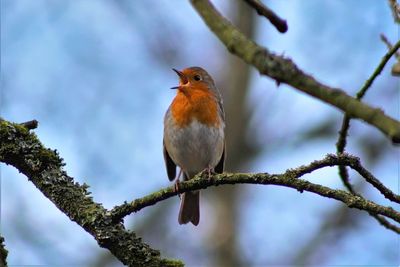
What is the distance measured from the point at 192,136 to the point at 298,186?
3.17 metres

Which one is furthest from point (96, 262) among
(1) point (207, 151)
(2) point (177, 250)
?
(1) point (207, 151)

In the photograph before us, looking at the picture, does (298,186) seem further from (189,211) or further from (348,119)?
(189,211)

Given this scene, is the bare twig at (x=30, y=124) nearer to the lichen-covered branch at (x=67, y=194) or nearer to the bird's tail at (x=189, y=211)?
the lichen-covered branch at (x=67, y=194)

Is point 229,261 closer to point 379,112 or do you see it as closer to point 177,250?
point 177,250

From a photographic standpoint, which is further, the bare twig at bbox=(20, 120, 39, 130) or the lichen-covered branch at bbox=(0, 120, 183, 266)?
the bare twig at bbox=(20, 120, 39, 130)

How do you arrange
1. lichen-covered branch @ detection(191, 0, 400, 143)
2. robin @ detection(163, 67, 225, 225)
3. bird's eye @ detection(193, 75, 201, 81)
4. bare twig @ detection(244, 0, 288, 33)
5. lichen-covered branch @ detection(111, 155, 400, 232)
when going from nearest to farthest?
lichen-covered branch @ detection(191, 0, 400, 143), bare twig @ detection(244, 0, 288, 33), lichen-covered branch @ detection(111, 155, 400, 232), robin @ detection(163, 67, 225, 225), bird's eye @ detection(193, 75, 201, 81)

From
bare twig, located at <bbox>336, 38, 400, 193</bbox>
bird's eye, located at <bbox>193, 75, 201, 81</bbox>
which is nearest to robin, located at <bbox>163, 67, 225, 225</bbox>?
bird's eye, located at <bbox>193, 75, 201, 81</bbox>

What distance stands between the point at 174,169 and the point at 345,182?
315 centimetres

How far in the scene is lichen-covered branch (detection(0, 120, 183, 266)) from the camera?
2.92 metres

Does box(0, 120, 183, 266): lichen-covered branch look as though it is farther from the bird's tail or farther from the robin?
the bird's tail

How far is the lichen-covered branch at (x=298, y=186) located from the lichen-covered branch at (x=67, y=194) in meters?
0.08

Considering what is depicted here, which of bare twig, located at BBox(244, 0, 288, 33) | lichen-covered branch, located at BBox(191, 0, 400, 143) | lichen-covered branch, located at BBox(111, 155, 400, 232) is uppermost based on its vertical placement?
lichen-covered branch, located at BBox(111, 155, 400, 232)

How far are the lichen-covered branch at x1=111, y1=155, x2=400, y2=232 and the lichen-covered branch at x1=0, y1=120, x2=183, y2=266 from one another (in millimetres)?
80

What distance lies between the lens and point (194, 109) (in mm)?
5898
